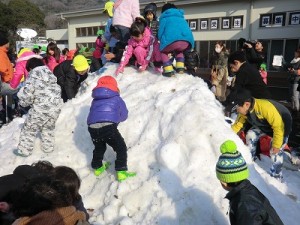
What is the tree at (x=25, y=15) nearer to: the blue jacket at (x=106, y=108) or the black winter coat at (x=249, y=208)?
the blue jacket at (x=106, y=108)

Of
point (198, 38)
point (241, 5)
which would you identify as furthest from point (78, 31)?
point (241, 5)

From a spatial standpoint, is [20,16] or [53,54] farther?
[20,16]

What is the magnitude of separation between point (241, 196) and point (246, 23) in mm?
16628

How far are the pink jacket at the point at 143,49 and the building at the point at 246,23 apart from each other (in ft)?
40.5

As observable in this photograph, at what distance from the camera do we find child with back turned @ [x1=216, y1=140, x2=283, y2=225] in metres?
2.41

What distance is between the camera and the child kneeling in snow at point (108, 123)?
4.13 m

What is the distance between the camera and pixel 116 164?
4137mm

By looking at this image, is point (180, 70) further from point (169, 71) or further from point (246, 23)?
point (246, 23)

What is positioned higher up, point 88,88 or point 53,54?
point 53,54

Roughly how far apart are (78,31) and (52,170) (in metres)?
26.5

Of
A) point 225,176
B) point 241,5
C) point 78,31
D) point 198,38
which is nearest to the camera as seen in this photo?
point 225,176

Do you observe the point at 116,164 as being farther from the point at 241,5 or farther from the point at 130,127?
the point at 241,5

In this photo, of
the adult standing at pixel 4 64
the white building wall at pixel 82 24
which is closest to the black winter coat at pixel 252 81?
the adult standing at pixel 4 64

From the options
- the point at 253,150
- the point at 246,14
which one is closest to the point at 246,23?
the point at 246,14
